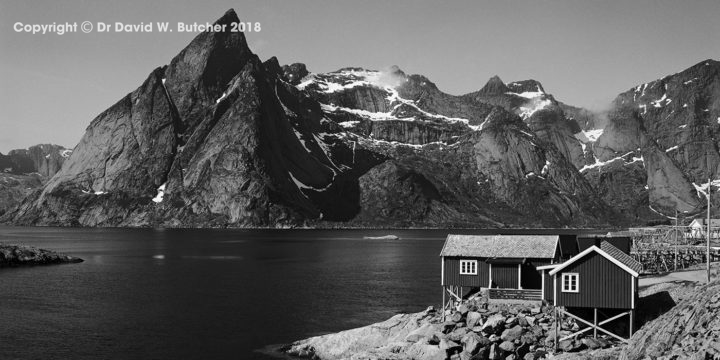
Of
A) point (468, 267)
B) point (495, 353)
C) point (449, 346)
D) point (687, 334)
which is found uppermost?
point (468, 267)

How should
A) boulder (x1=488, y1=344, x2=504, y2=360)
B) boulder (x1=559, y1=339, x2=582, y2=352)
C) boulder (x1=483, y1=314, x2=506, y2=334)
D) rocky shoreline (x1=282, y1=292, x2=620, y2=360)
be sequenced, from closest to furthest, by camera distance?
1. boulder (x1=488, y1=344, x2=504, y2=360)
2. boulder (x1=559, y1=339, x2=582, y2=352)
3. rocky shoreline (x1=282, y1=292, x2=620, y2=360)
4. boulder (x1=483, y1=314, x2=506, y2=334)

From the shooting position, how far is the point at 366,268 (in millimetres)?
130000

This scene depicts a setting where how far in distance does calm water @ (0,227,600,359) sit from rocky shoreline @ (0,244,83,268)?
266 inches

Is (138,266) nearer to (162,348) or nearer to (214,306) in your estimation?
(214,306)

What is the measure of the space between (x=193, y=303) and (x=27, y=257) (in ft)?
232

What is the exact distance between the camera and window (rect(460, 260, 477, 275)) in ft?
201

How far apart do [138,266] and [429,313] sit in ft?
285

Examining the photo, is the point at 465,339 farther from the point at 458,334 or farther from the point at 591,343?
the point at 591,343

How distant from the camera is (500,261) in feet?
195

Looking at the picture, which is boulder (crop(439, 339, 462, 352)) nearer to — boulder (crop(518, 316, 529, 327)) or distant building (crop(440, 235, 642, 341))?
boulder (crop(518, 316, 529, 327))

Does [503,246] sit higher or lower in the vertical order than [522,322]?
higher

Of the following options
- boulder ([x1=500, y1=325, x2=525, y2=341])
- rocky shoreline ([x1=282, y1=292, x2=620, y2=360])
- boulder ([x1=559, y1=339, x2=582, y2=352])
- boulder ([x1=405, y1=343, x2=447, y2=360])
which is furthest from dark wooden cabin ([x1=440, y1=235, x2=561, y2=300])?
boulder ([x1=405, y1=343, x2=447, y2=360])

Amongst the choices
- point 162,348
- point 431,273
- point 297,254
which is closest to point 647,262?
point 431,273

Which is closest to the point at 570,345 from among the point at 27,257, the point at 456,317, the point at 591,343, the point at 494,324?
the point at 591,343
